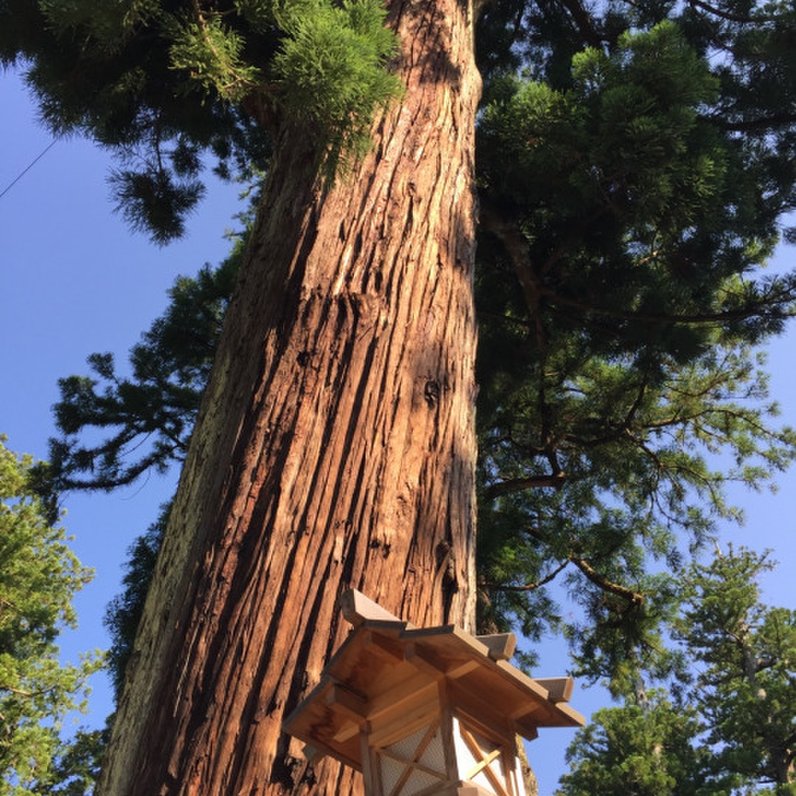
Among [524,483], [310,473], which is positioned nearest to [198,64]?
[310,473]

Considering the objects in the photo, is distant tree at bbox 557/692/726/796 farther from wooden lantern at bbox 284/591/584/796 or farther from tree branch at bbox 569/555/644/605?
wooden lantern at bbox 284/591/584/796

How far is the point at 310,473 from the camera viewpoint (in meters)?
2.17

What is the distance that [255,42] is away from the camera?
3074 mm

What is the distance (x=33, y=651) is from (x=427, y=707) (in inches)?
651

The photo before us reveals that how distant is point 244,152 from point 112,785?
542 cm

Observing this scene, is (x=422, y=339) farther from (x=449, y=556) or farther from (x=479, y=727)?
(x=479, y=727)

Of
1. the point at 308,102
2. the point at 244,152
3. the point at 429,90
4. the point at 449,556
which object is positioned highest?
the point at 244,152

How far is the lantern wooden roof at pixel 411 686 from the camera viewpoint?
1.37m

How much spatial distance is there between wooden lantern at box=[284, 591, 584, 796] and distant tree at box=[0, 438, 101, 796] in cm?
1193

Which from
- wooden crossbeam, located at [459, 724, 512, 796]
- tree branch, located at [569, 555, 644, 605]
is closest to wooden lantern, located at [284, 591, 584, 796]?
wooden crossbeam, located at [459, 724, 512, 796]

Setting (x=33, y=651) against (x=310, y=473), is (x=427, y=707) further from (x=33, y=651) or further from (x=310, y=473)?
(x=33, y=651)

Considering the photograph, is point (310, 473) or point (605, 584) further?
point (605, 584)

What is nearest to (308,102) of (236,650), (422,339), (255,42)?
(255,42)

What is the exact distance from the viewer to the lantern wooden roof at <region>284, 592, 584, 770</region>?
4.50ft
